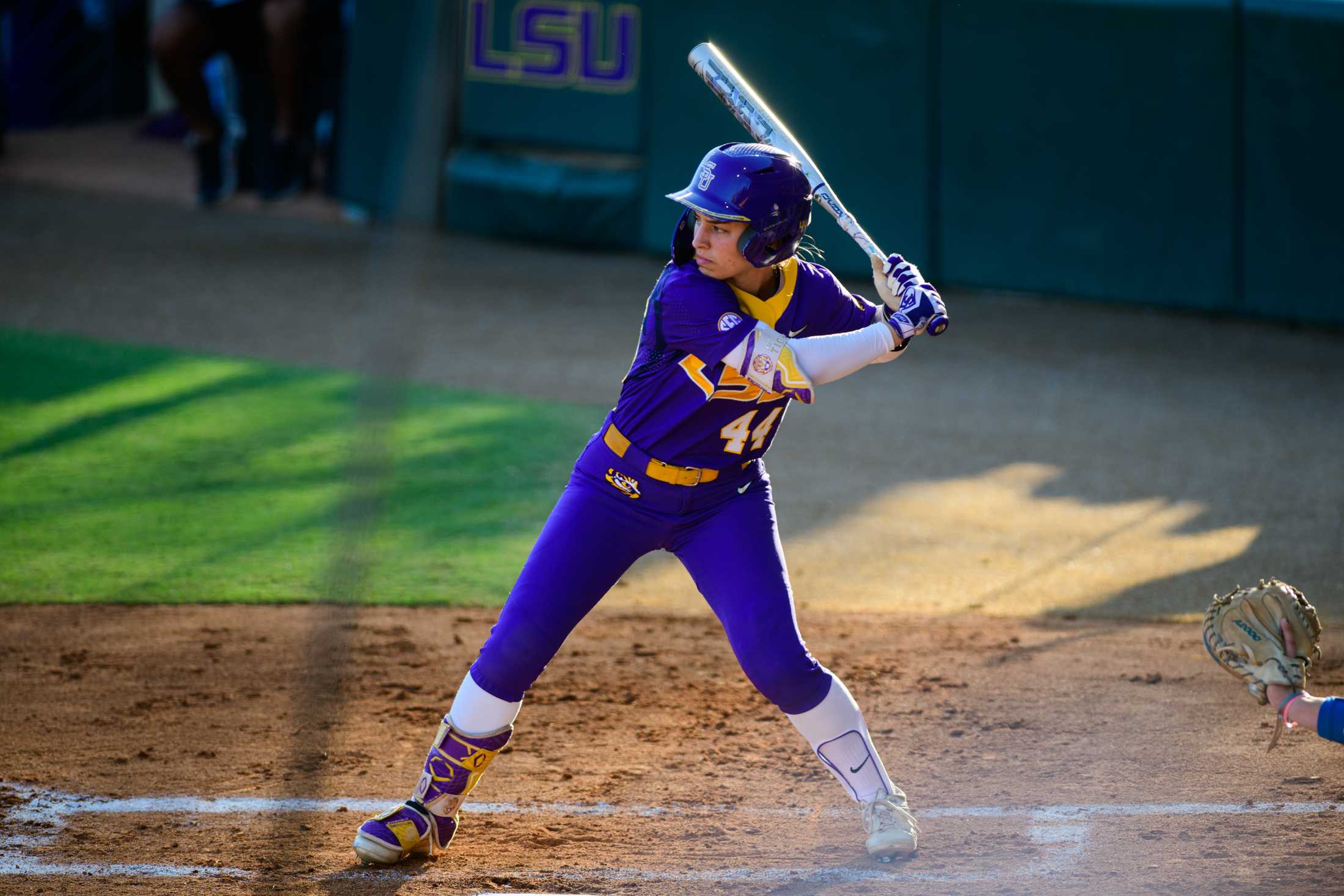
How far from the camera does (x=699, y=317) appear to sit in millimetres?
3500

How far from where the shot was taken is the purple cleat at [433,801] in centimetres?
371

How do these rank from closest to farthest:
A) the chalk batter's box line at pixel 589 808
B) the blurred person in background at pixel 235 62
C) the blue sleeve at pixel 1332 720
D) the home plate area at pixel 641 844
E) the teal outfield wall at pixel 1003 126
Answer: the blue sleeve at pixel 1332 720 < the home plate area at pixel 641 844 < the chalk batter's box line at pixel 589 808 < the teal outfield wall at pixel 1003 126 < the blurred person in background at pixel 235 62

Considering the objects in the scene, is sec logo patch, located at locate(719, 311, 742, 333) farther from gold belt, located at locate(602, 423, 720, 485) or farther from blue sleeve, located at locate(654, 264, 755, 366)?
gold belt, located at locate(602, 423, 720, 485)

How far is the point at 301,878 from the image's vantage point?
143 inches

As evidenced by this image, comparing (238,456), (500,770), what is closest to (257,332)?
(238,456)

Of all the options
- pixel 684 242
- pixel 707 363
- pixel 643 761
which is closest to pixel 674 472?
pixel 707 363

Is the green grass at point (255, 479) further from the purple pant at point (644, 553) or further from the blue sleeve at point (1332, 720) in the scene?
the blue sleeve at point (1332, 720)

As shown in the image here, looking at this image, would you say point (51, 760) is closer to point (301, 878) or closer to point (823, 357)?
point (301, 878)

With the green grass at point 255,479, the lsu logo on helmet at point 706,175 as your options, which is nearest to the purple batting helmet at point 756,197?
the lsu logo on helmet at point 706,175

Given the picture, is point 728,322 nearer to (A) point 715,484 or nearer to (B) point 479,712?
(A) point 715,484

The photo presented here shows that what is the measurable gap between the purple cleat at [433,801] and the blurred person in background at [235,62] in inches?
422

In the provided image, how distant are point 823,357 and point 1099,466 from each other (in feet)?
14.8

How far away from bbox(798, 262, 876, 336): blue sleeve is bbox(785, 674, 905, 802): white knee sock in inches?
35.3

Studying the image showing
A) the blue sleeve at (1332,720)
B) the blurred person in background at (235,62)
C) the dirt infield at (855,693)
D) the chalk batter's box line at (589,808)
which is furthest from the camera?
the blurred person in background at (235,62)
